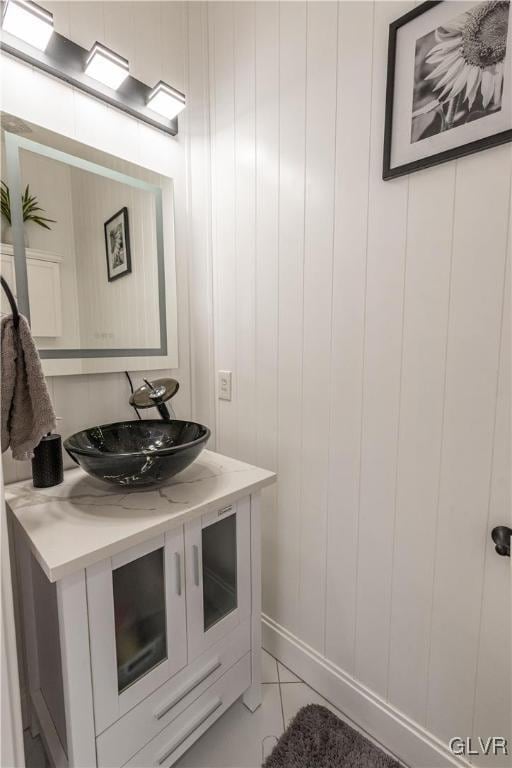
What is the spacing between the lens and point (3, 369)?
76 centimetres

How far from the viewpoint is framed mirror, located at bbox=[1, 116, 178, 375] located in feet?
3.44

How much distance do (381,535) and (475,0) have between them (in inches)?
53.5

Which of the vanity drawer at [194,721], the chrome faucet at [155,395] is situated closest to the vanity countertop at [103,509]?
the chrome faucet at [155,395]

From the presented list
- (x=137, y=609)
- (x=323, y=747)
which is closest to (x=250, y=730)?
(x=323, y=747)

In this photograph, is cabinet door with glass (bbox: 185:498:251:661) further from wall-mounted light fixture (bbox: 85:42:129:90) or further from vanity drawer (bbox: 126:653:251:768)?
wall-mounted light fixture (bbox: 85:42:129:90)

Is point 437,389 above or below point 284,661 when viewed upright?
above

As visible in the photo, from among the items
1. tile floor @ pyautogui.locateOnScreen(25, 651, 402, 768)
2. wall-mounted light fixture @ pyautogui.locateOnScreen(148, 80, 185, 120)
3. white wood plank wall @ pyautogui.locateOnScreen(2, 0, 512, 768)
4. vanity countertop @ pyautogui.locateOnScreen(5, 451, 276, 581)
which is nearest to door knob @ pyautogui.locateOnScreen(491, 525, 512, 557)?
white wood plank wall @ pyautogui.locateOnScreen(2, 0, 512, 768)

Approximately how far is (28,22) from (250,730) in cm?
221

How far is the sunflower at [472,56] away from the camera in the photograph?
30.8 inches

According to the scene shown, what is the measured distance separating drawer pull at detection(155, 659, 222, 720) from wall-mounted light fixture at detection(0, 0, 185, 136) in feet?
5.95

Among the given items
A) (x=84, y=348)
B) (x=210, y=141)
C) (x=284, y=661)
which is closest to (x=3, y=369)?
(x=84, y=348)

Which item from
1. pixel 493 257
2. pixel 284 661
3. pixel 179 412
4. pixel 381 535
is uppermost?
pixel 493 257

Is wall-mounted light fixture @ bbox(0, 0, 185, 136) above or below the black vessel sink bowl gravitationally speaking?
Result: above

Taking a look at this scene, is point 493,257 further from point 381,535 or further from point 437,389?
point 381,535
